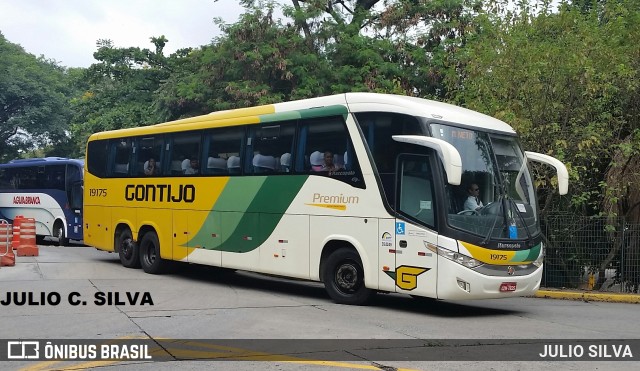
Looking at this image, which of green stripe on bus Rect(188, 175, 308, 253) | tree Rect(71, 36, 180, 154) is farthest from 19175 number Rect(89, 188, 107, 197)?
tree Rect(71, 36, 180, 154)

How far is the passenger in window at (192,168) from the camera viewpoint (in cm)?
1645

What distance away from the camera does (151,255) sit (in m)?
18.0

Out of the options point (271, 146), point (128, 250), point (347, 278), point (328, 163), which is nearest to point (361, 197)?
point (328, 163)

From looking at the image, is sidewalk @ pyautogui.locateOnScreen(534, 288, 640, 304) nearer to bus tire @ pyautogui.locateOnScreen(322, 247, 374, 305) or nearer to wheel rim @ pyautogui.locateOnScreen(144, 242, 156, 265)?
bus tire @ pyautogui.locateOnScreen(322, 247, 374, 305)

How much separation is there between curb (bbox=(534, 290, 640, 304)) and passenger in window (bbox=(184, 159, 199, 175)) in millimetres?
7669

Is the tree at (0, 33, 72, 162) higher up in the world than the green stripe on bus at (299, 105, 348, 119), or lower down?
higher up

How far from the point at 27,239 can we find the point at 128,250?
4.83 meters

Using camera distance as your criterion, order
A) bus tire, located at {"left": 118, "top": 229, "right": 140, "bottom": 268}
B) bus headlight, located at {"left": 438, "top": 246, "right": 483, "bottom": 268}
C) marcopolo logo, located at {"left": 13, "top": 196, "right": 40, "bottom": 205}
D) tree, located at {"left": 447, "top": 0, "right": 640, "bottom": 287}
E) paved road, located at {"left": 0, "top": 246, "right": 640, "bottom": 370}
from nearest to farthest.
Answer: paved road, located at {"left": 0, "top": 246, "right": 640, "bottom": 370}
bus headlight, located at {"left": 438, "top": 246, "right": 483, "bottom": 268}
tree, located at {"left": 447, "top": 0, "right": 640, "bottom": 287}
bus tire, located at {"left": 118, "top": 229, "right": 140, "bottom": 268}
marcopolo logo, located at {"left": 13, "top": 196, "right": 40, "bottom": 205}

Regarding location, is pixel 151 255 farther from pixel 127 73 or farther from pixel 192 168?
pixel 127 73

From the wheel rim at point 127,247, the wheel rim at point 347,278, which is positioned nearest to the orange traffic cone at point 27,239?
the wheel rim at point 127,247

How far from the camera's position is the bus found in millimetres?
28000

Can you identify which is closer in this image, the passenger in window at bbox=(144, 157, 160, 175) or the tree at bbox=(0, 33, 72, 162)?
the passenger in window at bbox=(144, 157, 160, 175)

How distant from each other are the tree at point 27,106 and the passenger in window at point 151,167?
4095 cm

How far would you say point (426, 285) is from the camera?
1181 centimetres
